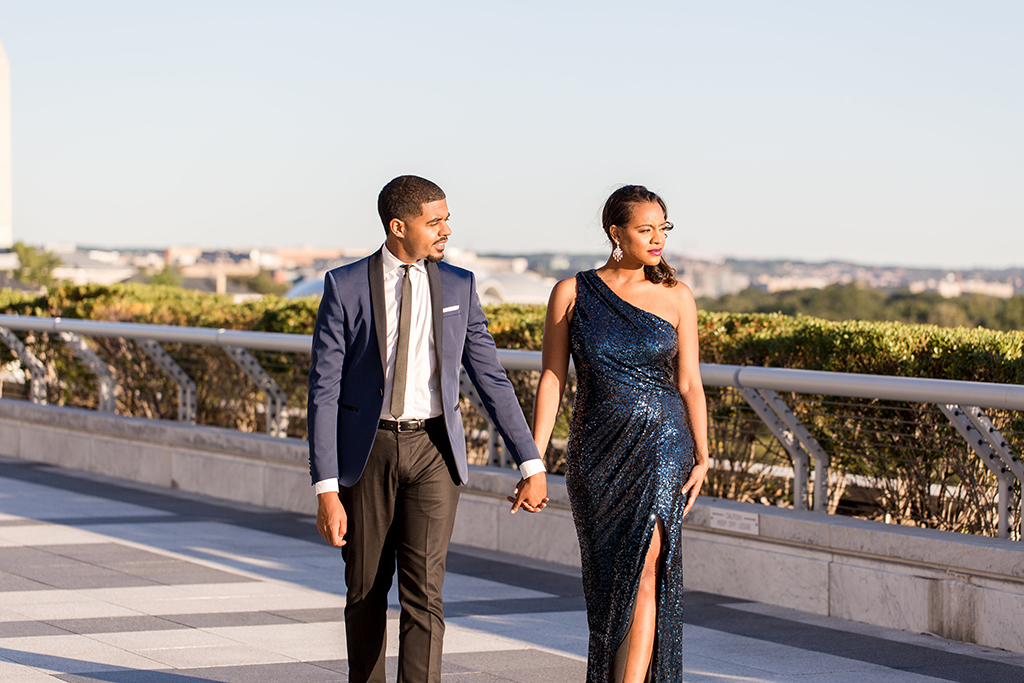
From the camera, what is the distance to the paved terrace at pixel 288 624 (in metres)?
5.34

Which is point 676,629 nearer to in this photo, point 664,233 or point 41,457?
point 664,233

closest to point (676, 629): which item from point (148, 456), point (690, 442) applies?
point (690, 442)

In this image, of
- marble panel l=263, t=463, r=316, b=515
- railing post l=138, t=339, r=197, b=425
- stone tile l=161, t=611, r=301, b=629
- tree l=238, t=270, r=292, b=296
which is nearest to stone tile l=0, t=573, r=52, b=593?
stone tile l=161, t=611, r=301, b=629

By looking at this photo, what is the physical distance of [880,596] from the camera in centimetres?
623

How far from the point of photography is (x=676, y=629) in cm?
452

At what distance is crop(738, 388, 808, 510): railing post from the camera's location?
6863 mm

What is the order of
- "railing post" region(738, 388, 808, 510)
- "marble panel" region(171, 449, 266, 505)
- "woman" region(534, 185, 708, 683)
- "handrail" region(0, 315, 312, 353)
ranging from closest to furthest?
"woman" region(534, 185, 708, 683), "railing post" region(738, 388, 808, 510), "handrail" region(0, 315, 312, 353), "marble panel" region(171, 449, 266, 505)

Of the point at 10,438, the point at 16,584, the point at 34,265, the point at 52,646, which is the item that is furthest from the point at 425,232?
the point at 34,265

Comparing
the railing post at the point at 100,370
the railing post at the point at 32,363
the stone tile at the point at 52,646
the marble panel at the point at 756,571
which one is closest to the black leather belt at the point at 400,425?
the stone tile at the point at 52,646

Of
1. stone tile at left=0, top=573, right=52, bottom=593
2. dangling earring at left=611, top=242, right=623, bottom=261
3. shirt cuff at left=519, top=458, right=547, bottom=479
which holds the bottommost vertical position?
stone tile at left=0, top=573, right=52, bottom=593

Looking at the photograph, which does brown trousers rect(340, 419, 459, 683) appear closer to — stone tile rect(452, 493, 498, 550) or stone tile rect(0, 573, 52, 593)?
stone tile rect(0, 573, 52, 593)

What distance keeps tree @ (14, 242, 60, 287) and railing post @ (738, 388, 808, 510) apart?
137ft

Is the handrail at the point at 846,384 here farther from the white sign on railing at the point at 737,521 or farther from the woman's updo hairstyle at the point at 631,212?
the woman's updo hairstyle at the point at 631,212

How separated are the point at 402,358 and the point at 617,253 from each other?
2.75 feet
